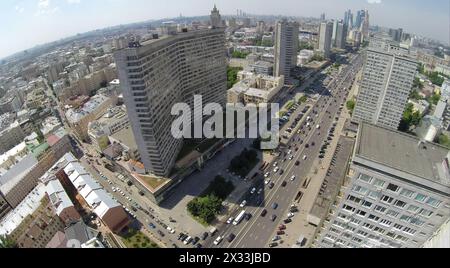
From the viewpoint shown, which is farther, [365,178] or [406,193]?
[365,178]

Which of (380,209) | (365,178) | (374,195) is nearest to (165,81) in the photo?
(365,178)

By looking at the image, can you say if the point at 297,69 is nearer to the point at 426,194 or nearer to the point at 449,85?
the point at 449,85

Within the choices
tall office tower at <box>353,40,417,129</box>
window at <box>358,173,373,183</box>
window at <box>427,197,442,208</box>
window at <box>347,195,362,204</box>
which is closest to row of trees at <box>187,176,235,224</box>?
window at <box>347,195,362,204</box>

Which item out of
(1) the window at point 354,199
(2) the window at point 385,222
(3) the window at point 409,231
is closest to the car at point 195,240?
(1) the window at point 354,199

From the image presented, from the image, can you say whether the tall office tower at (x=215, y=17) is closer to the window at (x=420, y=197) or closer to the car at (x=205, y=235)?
the car at (x=205, y=235)

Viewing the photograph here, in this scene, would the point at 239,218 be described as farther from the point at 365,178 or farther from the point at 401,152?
the point at 401,152

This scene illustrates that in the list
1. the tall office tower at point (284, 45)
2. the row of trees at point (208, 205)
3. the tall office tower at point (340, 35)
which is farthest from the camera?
the tall office tower at point (340, 35)
